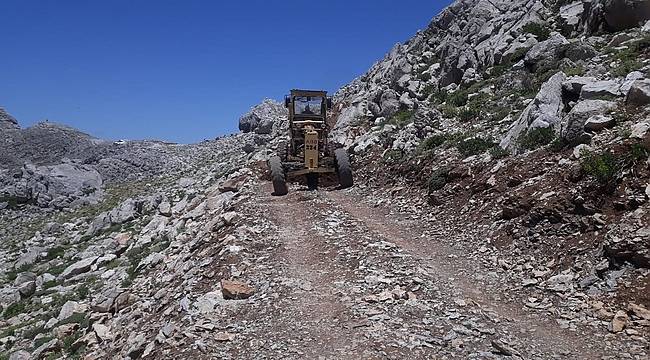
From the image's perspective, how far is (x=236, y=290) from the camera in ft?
26.8

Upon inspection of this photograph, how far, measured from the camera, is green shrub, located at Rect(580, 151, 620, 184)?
8.30 meters

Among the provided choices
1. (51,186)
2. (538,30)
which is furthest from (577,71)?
(51,186)

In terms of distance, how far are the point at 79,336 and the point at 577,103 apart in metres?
11.8

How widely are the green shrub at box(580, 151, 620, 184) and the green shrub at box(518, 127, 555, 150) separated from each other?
2.14 meters

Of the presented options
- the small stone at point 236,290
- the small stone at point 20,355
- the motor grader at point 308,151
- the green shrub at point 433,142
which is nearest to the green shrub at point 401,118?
the green shrub at point 433,142

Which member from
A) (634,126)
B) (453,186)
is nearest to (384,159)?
(453,186)

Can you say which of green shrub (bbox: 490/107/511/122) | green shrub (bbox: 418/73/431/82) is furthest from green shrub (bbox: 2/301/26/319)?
green shrub (bbox: 418/73/431/82)

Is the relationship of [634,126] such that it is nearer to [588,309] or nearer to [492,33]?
[588,309]

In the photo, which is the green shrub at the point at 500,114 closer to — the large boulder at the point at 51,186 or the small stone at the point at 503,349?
the small stone at the point at 503,349

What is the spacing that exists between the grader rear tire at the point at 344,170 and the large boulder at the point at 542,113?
17.2ft

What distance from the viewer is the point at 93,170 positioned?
39.0 meters

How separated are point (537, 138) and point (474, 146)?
7.25 ft

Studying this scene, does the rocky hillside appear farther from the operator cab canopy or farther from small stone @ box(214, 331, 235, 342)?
the operator cab canopy

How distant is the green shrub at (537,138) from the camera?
36.4 ft
